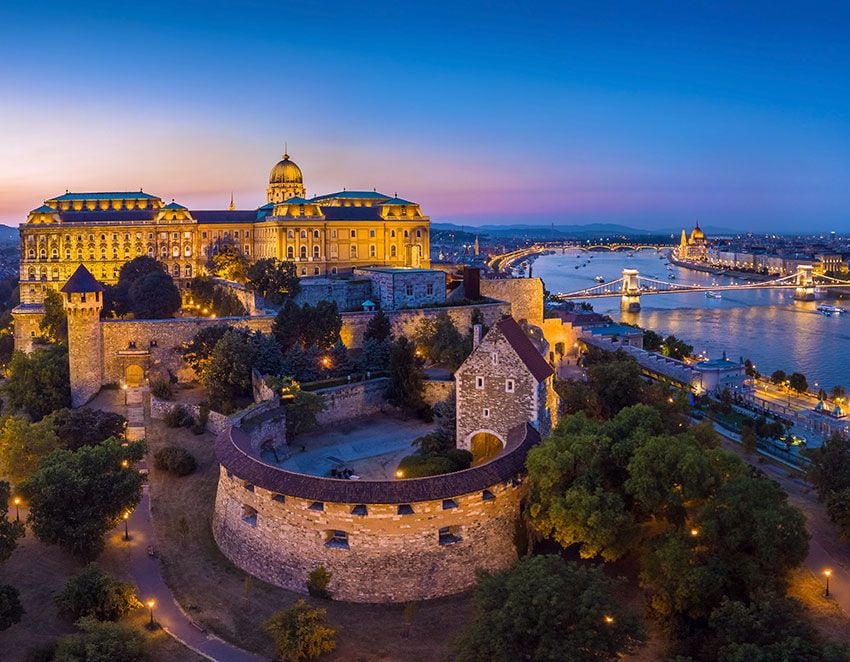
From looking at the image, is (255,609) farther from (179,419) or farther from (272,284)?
(272,284)

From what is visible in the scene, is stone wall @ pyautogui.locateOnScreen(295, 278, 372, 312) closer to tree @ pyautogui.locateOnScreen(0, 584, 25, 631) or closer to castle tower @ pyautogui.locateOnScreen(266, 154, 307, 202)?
castle tower @ pyautogui.locateOnScreen(266, 154, 307, 202)

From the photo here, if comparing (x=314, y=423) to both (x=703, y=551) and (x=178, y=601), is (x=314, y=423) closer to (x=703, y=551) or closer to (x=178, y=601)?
(x=178, y=601)

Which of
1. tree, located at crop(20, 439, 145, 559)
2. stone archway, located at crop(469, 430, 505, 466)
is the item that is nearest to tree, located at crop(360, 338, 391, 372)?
stone archway, located at crop(469, 430, 505, 466)

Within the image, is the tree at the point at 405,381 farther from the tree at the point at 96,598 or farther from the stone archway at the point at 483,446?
the tree at the point at 96,598

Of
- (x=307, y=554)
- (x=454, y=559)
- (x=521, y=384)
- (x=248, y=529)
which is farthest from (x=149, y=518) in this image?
(x=521, y=384)

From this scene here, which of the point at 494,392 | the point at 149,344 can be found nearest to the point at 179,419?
the point at 149,344

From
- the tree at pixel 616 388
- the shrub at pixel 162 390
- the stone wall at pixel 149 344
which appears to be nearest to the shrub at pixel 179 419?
the shrub at pixel 162 390

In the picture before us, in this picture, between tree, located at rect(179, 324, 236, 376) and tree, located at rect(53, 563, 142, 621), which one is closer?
tree, located at rect(53, 563, 142, 621)
